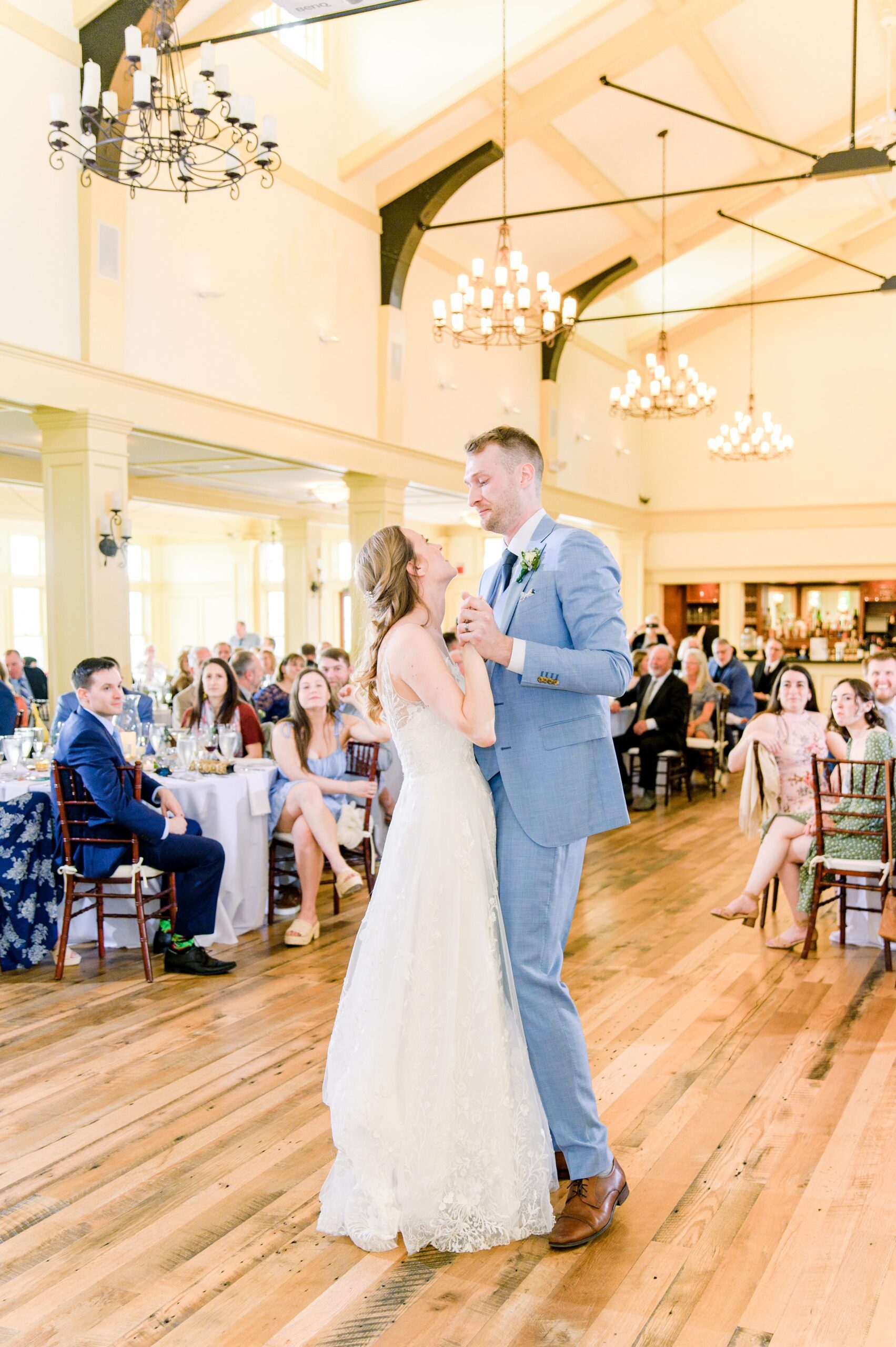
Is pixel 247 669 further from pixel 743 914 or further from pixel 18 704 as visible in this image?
pixel 743 914

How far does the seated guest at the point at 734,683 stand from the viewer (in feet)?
36.8

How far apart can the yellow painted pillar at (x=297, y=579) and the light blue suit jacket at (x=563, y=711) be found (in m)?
14.5

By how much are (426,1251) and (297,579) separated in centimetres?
1500

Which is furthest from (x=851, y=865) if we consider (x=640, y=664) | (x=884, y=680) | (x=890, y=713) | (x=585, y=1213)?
(x=640, y=664)

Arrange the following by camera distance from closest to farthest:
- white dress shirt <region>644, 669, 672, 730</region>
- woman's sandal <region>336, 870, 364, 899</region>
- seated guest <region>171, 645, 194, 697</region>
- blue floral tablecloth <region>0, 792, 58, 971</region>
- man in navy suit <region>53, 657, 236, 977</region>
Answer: man in navy suit <region>53, 657, 236, 977</region> < blue floral tablecloth <region>0, 792, 58, 971</region> < woman's sandal <region>336, 870, 364, 899</region> < seated guest <region>171, 645, 194, 697</region> < white dress shirt <region>644, 669, 672, 730</region>

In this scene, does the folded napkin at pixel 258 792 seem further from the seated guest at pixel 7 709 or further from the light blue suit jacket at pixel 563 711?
→ the seated guest at pixel 7 709

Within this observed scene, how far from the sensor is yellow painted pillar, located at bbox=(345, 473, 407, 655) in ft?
37.7

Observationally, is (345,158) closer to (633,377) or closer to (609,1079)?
(633,377)

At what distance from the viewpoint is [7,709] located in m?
8.33

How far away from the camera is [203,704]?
6.43 metres

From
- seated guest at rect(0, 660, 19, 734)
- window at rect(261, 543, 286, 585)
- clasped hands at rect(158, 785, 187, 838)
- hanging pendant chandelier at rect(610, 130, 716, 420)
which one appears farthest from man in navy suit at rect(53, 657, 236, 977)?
window at rect(261, 543, 286, 585)

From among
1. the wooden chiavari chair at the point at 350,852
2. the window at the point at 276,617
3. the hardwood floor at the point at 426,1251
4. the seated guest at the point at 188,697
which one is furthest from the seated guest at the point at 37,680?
the window at the point at 276,617

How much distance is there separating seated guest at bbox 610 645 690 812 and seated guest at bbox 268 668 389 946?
174 inches

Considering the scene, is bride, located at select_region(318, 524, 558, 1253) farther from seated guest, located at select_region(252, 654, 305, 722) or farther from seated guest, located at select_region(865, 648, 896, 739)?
seated guest, located at select_region(252, 654, 305, 722)
